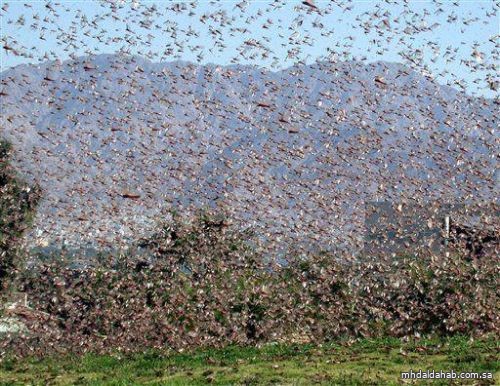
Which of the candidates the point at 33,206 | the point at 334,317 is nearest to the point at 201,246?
the point at 33,206

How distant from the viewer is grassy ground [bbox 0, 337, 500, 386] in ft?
65.7

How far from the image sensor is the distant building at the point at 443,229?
165 feet

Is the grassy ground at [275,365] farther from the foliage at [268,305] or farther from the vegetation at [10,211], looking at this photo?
the vegetation at [10,211]

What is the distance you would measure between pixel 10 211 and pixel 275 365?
4496 centimetres

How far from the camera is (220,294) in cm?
4194

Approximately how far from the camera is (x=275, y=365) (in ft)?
72.4

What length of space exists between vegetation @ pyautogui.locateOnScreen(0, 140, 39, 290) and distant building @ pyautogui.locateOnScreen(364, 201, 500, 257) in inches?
917

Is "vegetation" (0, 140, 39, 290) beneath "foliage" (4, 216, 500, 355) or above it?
beneath

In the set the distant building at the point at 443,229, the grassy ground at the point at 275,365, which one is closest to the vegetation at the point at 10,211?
the distant building at the point at 443,229

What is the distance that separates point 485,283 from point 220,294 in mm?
11832

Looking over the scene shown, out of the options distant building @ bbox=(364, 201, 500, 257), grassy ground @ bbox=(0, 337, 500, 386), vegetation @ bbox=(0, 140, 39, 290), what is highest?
grassy ground @ bbox=(0, 337, 500, 386)

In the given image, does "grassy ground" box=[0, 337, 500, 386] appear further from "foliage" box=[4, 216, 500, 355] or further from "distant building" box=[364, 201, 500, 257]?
"distant building" box=[364, 201, 500, 257]

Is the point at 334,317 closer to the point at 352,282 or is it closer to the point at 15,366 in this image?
the point at 352,282

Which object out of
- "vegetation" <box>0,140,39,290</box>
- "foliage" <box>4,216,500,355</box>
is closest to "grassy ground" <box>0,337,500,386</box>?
"foliage" <box>4,216,500,355</box>
